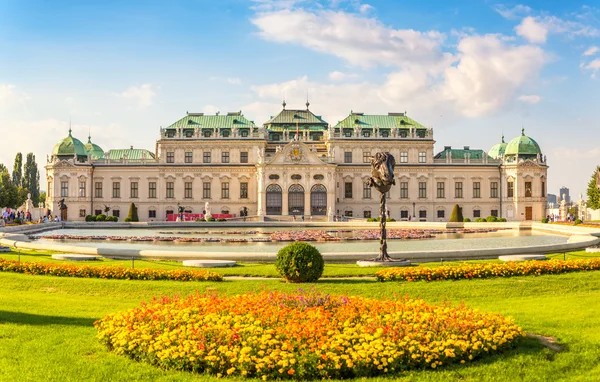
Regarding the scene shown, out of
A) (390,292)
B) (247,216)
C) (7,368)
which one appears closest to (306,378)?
(7,368)

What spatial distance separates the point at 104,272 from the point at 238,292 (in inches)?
216

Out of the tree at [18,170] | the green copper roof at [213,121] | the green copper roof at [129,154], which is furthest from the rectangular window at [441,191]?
the tree at [18,170]

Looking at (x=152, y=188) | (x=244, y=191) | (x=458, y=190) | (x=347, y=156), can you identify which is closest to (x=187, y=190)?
(x=152, y=188)

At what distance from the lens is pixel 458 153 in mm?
85312

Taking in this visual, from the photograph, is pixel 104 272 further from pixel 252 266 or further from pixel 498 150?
pixel 498 150

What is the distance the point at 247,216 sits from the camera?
76750 mm

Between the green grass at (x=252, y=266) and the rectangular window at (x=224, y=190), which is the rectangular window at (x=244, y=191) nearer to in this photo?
the rectangular window at (x=224, y=190)

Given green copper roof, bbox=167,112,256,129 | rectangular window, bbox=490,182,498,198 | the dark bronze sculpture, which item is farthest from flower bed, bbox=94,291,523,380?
rectangular window, bbox=490,182,498,198

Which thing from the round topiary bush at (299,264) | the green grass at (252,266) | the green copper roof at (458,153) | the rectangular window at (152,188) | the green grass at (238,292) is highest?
the green copper roof at (458,153)

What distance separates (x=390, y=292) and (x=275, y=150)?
218 ft

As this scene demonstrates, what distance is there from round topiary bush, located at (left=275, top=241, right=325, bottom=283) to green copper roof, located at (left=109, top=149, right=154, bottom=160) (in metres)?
68.3

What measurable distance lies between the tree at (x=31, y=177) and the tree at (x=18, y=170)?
56 cm

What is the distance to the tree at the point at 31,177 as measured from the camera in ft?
305

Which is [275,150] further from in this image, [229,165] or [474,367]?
[474,367]
